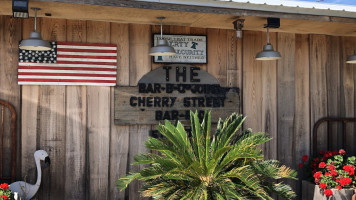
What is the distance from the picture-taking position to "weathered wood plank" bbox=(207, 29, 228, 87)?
18.1 feet

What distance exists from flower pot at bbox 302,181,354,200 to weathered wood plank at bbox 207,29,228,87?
Result: 6.03ft

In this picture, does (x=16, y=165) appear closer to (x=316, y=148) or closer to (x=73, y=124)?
(x=73, y=124)

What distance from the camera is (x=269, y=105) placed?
18.8 feet

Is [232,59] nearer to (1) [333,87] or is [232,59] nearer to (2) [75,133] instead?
(1) [333,87]

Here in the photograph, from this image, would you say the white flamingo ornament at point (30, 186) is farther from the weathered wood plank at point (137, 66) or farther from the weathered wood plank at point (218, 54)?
the weathered wood plank at point (218, 54)

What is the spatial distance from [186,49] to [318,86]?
2137 millimetres

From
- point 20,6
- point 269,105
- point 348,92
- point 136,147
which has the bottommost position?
point 136,147

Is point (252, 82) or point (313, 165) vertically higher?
point (252, 82)

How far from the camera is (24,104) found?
4828mm

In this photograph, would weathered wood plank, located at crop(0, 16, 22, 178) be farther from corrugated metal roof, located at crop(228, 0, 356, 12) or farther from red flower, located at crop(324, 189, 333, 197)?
red flower, located at crop(324, 189, 333, 197)

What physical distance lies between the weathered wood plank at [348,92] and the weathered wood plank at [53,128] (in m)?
4.17

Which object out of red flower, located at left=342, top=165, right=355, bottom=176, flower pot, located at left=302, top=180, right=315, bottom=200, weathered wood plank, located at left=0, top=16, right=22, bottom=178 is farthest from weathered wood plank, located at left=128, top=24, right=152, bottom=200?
red flower, located at left=342, top=165, right=355, bottom=176

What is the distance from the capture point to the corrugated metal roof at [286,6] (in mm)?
4344

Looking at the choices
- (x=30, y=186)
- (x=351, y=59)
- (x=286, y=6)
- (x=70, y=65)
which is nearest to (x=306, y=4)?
(x=286, y=6)
